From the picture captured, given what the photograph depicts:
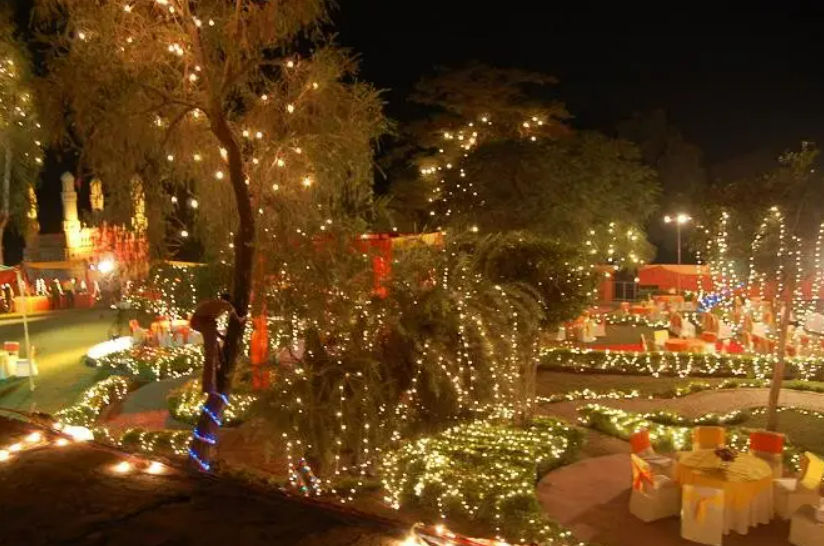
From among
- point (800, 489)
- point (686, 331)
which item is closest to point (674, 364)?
point (686, 331)

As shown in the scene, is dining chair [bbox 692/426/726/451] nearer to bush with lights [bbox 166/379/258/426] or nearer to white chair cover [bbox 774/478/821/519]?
white chair cover [bbox 774/478/821/519]

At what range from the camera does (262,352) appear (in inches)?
335

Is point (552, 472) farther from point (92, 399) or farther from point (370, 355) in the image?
point (92, 399)

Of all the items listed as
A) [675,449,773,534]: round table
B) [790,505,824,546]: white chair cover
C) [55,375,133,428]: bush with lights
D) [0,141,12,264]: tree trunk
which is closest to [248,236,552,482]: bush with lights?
[675,449,773,534]: round table

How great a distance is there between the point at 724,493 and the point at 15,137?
852 inches

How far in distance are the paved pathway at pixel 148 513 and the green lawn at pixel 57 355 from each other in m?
8.97

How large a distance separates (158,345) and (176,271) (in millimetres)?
9704

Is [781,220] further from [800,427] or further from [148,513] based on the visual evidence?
[148,513]

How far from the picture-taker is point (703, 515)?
6742 mm

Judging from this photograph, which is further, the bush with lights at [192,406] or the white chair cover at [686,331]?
the white chair cover at [686,331]

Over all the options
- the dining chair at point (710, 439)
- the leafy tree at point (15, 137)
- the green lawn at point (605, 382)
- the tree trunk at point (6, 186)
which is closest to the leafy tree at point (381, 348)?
the dining chair at point (710, 439)

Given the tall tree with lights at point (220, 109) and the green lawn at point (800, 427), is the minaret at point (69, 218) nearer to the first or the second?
the tall tree with lights at point (220, 109)

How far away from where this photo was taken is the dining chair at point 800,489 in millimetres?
7078

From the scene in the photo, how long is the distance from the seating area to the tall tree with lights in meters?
4.23
